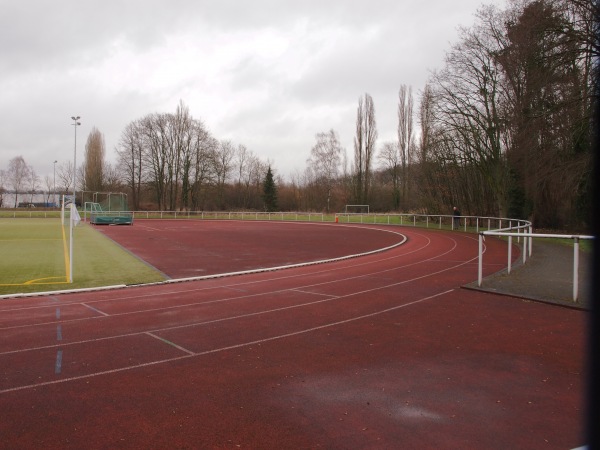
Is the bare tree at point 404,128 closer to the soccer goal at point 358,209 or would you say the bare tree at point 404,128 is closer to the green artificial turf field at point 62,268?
the soccer goal at point 358,209

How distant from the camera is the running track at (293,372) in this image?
13.4 ft

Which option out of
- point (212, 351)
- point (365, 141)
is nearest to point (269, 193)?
point (365, 141)

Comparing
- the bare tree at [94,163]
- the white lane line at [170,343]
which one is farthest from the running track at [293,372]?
the bare tree at [94,163]

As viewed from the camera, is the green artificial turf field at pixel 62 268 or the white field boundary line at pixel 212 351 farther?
the green artificial turf field at pixel 62 268

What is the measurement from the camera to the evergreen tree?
8762cm

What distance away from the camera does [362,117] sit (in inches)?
2904

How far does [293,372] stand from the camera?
5664 millimetres

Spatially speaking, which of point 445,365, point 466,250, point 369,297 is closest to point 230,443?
point 445,365

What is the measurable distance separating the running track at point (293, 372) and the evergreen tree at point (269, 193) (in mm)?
77327

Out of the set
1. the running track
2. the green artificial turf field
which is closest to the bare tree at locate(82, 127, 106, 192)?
the green artificial turf field

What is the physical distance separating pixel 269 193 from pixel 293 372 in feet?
272

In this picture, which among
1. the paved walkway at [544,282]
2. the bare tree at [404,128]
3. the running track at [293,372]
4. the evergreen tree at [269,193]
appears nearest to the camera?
the running track at [293,372]

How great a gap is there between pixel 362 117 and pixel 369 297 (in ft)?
219

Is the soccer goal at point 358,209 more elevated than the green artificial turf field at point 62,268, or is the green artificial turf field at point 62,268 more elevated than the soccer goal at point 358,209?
the soccer goal at point 358,209
